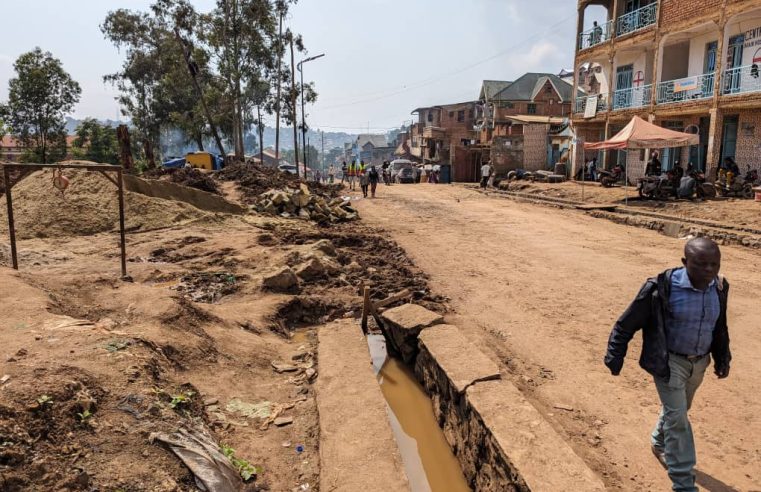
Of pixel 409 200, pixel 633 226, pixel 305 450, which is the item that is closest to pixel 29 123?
pixel 409 200

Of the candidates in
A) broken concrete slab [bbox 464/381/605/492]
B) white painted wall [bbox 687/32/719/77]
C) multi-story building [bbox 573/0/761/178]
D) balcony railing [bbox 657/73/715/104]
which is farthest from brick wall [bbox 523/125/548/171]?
broken concrete slab [bbox 464/381/605/492]

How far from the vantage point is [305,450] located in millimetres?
3979

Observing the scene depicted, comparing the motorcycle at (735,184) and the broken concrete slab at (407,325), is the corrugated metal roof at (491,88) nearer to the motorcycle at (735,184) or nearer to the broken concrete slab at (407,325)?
the motorcycle at (735,184)

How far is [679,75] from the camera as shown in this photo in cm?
2239

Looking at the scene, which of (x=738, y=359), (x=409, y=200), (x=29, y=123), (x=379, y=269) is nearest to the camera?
(x=738, y=359)

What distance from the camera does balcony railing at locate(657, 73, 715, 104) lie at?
1941 centimetres

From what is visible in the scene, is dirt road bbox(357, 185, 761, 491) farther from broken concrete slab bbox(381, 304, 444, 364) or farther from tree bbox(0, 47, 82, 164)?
tree bbox(0, 47, 82, 164)

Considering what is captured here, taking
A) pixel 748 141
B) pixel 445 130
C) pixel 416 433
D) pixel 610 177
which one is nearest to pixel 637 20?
pixel 610 177

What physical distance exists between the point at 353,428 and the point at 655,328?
88.7 inches

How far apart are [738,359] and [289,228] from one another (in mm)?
10089

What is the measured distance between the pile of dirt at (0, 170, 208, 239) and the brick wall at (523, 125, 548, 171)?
23.3 meters

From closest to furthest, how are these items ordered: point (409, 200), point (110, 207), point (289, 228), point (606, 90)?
point (110, 207)
point (289, 228)
point (409, 200)
point (606, 90)

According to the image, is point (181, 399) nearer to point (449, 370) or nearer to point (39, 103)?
point (449, 370)

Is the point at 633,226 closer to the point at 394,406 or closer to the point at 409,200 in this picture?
the point at 409,200
